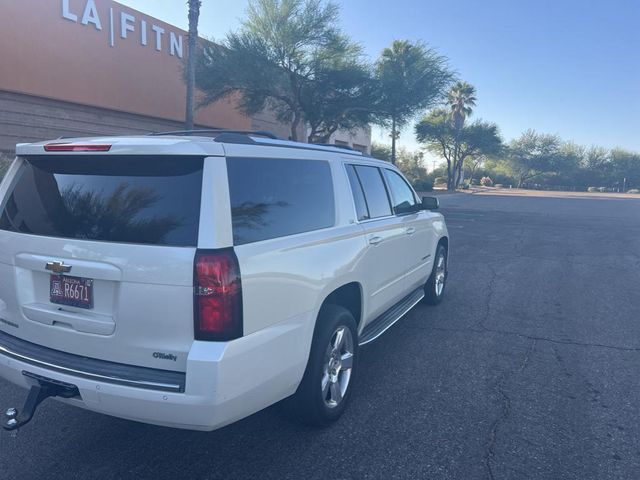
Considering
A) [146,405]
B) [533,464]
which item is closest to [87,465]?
[146,405]

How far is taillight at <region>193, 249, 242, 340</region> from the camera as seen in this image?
8.13 feet

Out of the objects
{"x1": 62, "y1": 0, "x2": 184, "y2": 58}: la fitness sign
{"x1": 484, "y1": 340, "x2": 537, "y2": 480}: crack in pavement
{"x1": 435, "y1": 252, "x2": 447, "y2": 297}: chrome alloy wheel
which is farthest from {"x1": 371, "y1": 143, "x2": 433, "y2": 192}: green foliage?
{"x1": 484, "y1": 340, "x2": 537, "y2": 480}: crack in pavement

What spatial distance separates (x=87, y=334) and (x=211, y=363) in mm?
798

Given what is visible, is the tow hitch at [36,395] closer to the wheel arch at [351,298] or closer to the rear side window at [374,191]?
the wheel arch at [351,298]

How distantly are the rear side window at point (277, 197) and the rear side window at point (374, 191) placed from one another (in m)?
0.67

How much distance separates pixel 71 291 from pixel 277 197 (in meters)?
1.29

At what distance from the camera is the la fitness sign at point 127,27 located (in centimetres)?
1748

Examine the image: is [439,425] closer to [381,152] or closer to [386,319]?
[386,319]

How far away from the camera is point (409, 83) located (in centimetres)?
2405

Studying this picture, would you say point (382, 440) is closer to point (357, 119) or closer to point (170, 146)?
point (170, 146)

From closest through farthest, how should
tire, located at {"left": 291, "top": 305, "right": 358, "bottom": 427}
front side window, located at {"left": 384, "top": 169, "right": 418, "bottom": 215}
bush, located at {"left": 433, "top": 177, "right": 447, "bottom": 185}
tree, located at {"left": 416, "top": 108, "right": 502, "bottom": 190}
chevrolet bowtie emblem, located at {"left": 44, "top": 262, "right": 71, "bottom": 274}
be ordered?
chevrolet bowtie emblem, located at {"left": 44, "top": 262, "right": 71, "bottom": 274}, tire, located at {"left": 291, "top": 305, "right": 358, "bottom": 427}, front side window, located at {"left": 384, "top": 169, "right": 418, "bottom": 215}, tree, located at {"left": 416, "top": 108, "right": 502, "bottom": 190}, bush, located at {"left": 433, "top": 177, "right": 447, "bottom": 185}

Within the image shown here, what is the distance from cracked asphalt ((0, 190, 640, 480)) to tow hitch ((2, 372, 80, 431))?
476mm

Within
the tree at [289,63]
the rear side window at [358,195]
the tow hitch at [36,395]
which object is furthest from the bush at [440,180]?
the tow hitch at [36,395]

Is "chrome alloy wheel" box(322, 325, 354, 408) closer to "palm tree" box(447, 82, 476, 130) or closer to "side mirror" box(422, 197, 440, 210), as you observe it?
"side mirror" box(422, 197, 440, 210)
